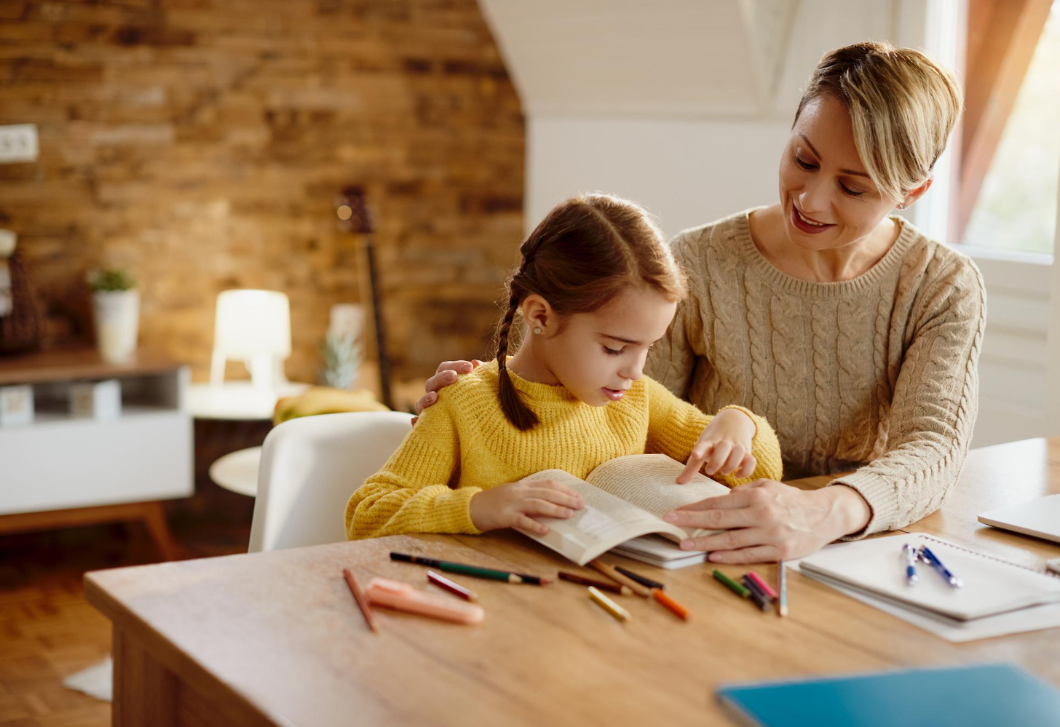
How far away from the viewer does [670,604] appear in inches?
41.6

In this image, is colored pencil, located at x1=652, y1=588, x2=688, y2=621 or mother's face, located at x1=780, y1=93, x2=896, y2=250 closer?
colored pencil, located at x1=652, y1=588, x2=688, y2=621

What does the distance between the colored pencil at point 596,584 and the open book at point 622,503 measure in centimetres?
2

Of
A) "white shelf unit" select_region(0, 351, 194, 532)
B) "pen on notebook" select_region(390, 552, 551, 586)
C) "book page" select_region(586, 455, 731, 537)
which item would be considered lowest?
"white shelf unit" select_region(0, 351, 194, 532)

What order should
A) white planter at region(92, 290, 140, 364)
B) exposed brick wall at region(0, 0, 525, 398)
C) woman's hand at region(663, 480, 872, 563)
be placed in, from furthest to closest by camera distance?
exposed brick wall at region(0, 0, 525, 398)
white planter at region(92, 290, 140, 364)
woman's hand at region(663, 480, 872, 563)

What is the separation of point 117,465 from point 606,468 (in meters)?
2.24

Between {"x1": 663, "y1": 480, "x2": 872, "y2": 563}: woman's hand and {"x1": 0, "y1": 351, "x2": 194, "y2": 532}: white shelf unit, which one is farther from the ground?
{"x1": 663, "y1": 480, "x2": 872, "y2": 563}: woman's hand

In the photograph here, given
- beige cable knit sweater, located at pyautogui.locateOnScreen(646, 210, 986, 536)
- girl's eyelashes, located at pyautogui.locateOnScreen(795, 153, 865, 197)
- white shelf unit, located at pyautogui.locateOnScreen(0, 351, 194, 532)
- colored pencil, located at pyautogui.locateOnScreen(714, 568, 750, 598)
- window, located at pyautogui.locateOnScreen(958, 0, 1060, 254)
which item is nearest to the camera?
colored pencil, located at pyautogui.locateOnScreen(714, 568, 750, 598)

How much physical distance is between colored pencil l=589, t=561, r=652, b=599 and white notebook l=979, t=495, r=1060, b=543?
53cm

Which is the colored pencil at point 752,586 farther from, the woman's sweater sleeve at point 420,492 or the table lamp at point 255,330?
the table lamp at point 255,330

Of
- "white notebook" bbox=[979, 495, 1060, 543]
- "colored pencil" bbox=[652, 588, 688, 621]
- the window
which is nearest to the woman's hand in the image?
"colored pencil" bbox=[652, 588, 688, 621]

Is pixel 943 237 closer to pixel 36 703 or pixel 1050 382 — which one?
pixel 1050 382

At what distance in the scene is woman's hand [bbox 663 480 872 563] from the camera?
120 cm

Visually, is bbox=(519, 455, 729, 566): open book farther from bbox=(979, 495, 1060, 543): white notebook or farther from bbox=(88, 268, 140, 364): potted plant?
bbox=(88, 268, 140, 364): potted plant

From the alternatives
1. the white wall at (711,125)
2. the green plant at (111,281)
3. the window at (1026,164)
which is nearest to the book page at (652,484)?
the white wall at (711,125)
